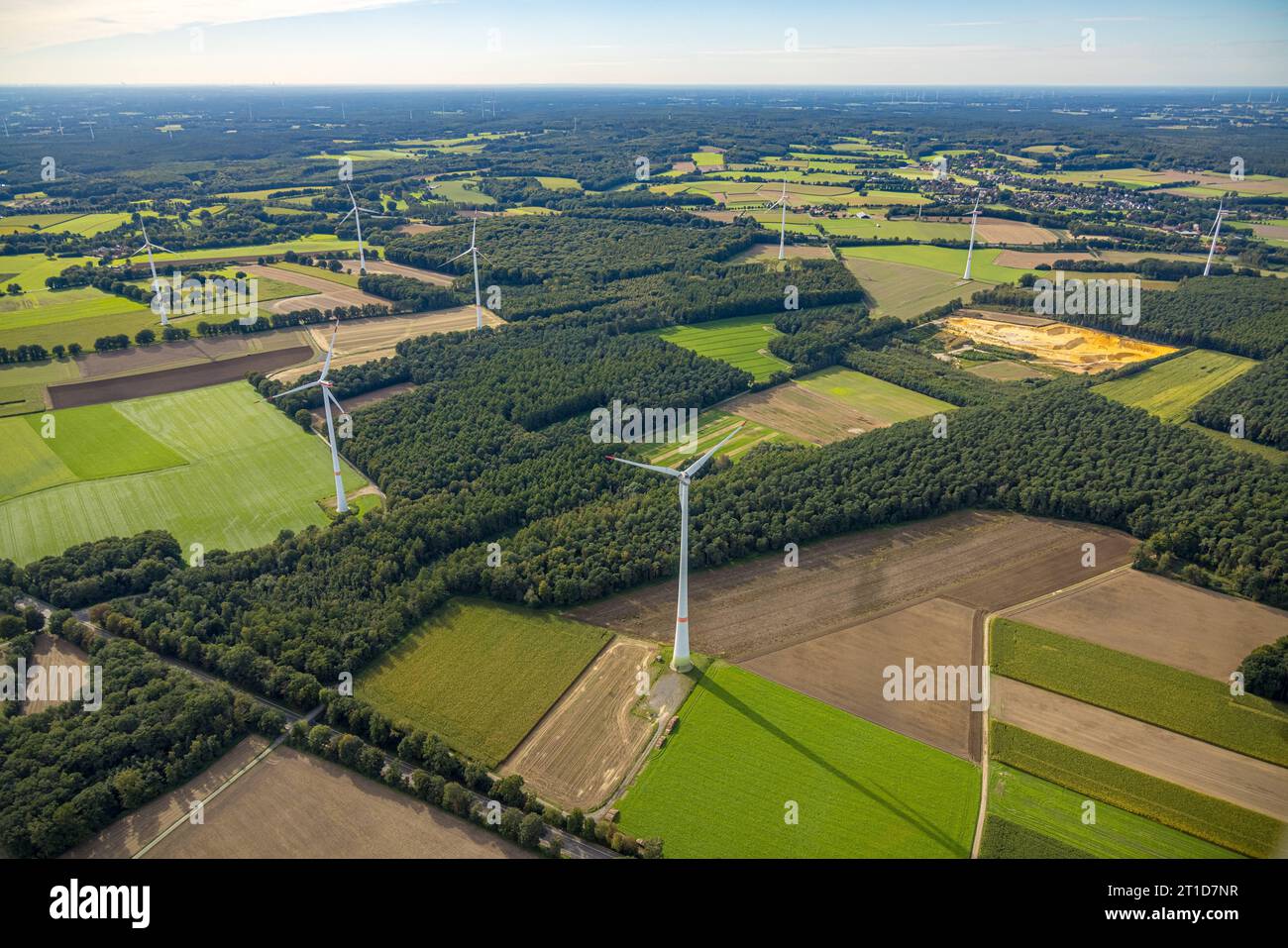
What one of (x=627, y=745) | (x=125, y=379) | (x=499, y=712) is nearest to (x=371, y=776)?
(x=499, y=712)

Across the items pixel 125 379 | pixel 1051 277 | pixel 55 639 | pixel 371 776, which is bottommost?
pixel 371 776

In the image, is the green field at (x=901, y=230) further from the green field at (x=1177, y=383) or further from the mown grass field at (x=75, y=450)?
the mown grass field at (x=75, y=450)

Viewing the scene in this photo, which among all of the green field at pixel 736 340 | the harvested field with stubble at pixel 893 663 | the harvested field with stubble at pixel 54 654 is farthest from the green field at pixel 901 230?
the harvested field with stubble at pixel 54 654

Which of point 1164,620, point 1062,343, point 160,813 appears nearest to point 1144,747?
point 1164,620

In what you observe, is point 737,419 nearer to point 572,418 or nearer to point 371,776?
point 572,418

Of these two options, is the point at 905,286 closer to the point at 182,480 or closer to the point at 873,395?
the point at 873,395
